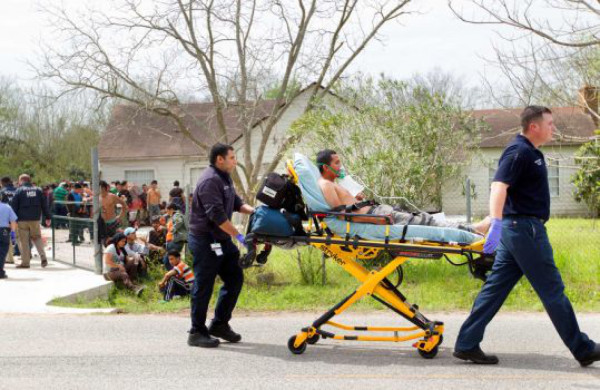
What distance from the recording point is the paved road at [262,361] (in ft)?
19.8

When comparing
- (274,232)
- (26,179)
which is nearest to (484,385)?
(274,232)

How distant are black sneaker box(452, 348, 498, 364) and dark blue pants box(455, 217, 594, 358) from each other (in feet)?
0.20

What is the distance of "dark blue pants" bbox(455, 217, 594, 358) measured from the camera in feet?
20.2

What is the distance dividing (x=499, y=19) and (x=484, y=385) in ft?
26.2

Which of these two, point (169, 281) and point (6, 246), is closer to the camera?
point (169, 281)

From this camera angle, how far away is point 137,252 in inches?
535

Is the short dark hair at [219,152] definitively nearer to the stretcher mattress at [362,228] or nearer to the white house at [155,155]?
the stretcher mattress at [362,228]

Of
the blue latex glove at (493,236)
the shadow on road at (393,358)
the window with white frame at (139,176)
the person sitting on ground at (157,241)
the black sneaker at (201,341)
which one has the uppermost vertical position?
the window with white frame at (139,176)

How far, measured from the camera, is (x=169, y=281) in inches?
465

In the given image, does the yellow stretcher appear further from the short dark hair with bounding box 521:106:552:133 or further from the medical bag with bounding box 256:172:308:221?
the short dark hair with bounding box 521:106:552:133

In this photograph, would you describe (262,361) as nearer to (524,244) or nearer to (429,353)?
(429,353)

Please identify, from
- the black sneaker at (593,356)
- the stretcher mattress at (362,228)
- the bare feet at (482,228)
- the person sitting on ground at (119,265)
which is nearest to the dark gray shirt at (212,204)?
the stretcher mattress at (362,228)

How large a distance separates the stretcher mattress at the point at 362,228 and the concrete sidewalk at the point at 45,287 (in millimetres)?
4172

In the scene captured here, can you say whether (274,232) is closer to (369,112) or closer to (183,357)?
(183,357)
